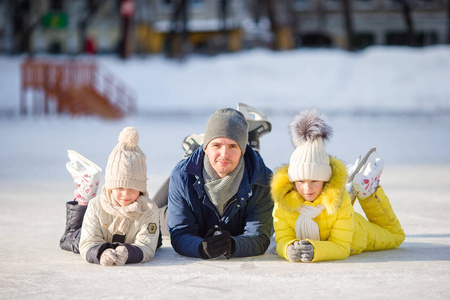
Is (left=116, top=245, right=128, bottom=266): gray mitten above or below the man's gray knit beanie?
below

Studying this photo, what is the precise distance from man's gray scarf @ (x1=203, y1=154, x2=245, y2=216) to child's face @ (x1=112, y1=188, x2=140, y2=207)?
449 mm

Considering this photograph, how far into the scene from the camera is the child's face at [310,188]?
14.2ft

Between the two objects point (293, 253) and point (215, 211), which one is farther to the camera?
point (215, 211)

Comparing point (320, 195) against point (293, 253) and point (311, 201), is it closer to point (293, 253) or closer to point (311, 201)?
point (311, 201)

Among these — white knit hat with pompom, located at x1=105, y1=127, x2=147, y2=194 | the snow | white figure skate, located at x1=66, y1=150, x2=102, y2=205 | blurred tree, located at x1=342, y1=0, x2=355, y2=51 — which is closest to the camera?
the snow

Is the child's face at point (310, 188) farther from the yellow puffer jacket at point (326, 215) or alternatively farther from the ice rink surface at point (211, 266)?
the ice rink surface at point (211, 266)

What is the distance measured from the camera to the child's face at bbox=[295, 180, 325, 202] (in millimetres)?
4340

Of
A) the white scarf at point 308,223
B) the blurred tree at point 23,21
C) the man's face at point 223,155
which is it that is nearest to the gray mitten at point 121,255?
the man's face at point 223,155

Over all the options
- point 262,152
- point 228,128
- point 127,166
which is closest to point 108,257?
point 127,166

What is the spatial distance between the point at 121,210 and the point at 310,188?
1.13m

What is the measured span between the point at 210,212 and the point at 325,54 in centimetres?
2264

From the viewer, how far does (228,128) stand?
439cm

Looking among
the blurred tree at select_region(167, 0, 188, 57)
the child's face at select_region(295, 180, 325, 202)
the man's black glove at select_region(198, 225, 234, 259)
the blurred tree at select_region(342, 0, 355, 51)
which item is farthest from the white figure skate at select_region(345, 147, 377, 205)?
the blurred tree at select_region(167, 0, 188, 57)

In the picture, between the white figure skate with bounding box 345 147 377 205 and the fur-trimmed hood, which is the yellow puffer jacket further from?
the white figure skate with bounding box 345 147 377 205
